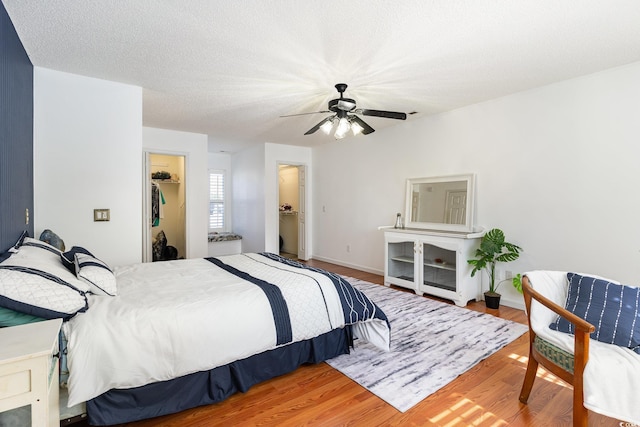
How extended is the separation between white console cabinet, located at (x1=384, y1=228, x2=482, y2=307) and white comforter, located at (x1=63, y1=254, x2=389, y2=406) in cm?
174

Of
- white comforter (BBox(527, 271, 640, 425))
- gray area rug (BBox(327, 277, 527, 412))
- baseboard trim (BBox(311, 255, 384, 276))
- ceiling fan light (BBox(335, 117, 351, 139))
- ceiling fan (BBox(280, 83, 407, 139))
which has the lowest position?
gray area rug (BBox(327, 277, 527, 412))

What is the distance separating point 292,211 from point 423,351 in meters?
5.20

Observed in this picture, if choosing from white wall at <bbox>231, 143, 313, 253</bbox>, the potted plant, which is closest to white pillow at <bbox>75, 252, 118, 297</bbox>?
the potted plant

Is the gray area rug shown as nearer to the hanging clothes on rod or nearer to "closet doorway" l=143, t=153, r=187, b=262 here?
the hanging clothes on rod

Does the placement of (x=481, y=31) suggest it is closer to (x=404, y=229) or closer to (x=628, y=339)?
(x=628, y=339)

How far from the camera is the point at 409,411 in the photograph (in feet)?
6.10

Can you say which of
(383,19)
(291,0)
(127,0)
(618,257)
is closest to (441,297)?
(618,257)

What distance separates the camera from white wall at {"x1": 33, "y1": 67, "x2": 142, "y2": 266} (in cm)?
288

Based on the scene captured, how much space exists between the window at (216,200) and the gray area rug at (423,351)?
4.89 metres

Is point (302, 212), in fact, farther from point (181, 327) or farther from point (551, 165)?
point (181, 327)

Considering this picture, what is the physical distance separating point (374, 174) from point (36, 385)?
482 cm

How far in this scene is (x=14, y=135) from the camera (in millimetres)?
2199

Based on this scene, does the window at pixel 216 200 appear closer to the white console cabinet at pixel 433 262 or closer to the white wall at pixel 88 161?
the white wall at pixel 88 161

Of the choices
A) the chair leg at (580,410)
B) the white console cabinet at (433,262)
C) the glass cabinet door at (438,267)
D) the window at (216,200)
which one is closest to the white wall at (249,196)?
the window at (216,200)
